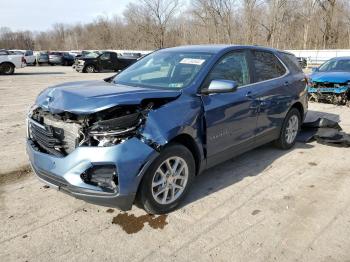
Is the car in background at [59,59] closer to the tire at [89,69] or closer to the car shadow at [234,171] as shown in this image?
the tire at [89,69]

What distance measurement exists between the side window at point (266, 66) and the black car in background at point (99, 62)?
1923 centimetres

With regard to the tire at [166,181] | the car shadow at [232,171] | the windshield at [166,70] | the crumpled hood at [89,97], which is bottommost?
the car shadow at [232,171]

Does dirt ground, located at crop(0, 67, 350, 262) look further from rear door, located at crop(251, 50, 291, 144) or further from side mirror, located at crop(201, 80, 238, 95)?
side mirror, located at crop(201, 80, 238, 95)

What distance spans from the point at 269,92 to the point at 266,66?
48 cm

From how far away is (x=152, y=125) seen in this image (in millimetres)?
3354

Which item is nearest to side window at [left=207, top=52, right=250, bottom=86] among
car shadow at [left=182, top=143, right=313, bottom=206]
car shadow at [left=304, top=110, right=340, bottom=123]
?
car shadow at [left=182, top=143, right=313, bottom=206]

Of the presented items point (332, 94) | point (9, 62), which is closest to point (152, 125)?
point (332, 94)

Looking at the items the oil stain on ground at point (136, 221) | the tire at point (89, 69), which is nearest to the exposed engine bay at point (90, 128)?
the oil stain on ground at point (136, 221)

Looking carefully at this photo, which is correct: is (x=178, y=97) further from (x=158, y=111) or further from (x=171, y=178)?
(x=171, y=178)

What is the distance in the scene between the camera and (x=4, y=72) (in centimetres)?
2150

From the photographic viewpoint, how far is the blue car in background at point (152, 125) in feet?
10.5

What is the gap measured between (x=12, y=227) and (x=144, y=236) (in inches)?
53.1

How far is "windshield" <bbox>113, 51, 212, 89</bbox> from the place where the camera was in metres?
4.15

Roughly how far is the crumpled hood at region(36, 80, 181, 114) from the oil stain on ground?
122 centimetres
